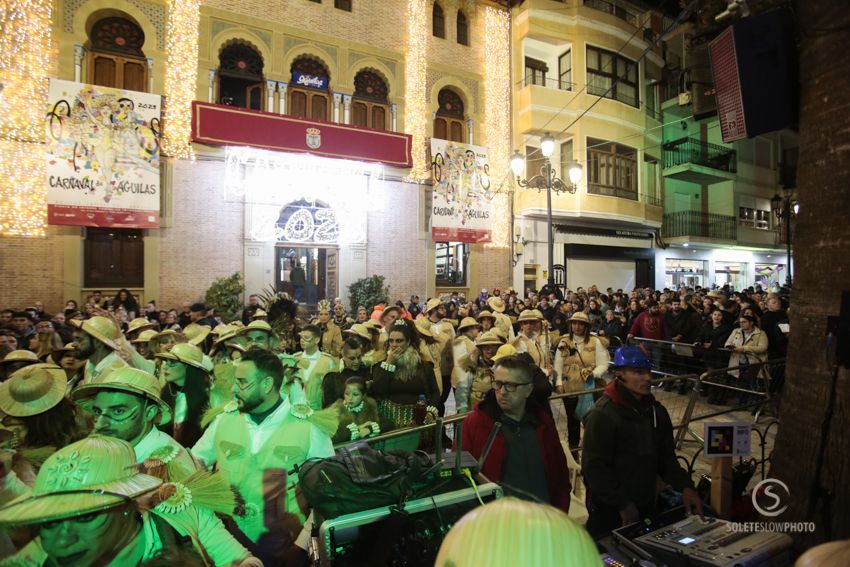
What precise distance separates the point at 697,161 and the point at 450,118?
13817 millimetres

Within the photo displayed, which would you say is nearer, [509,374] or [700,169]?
[509,374]

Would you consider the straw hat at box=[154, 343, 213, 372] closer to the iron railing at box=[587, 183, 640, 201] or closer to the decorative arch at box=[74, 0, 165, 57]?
the decorative arch at box=[74, 0, 165, 57]

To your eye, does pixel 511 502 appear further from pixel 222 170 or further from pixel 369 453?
pixel 222 170

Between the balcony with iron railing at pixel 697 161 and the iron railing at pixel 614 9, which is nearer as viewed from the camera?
the iron railing at pixel 614 9

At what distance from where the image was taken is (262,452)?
2.71m

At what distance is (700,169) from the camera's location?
22.6m

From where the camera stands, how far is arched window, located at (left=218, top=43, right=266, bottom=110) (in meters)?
15.2

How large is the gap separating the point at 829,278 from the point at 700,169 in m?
22.9

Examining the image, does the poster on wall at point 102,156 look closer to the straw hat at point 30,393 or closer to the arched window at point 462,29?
the straw hat at point 30,393

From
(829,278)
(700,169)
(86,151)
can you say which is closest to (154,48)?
(86,151)

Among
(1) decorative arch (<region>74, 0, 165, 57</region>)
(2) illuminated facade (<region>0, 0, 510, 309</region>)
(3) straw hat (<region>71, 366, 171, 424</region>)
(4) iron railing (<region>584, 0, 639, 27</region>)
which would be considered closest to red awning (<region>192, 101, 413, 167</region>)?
(2) illuminated facade (<region>0, 0, 510, 309</region>)

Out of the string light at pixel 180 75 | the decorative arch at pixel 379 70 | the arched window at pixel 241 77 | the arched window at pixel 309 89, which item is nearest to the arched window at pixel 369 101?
the decorative arch at pixel 379 70

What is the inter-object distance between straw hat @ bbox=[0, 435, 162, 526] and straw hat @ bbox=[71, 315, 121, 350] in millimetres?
3120

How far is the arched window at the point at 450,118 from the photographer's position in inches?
744
